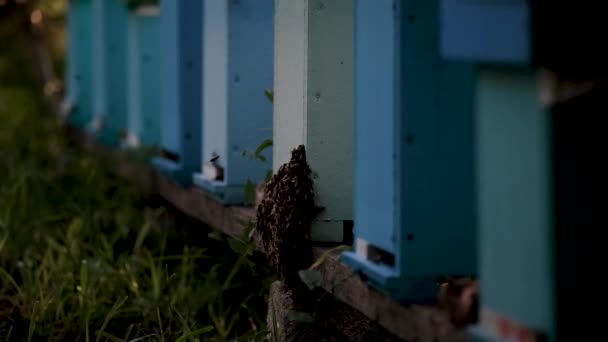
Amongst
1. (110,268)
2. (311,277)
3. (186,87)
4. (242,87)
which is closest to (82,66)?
(186,87)

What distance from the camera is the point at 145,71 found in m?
7.30

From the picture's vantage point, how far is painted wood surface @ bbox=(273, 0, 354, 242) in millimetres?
3912

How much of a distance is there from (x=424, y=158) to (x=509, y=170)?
28.7 inches

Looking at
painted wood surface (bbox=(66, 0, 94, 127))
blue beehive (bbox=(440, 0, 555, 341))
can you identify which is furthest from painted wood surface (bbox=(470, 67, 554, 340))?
painted wood surface (bbox=(66, 0, 94, 127))

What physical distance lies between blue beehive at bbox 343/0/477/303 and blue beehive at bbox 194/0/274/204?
1743mm

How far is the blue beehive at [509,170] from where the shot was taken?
2303 mm

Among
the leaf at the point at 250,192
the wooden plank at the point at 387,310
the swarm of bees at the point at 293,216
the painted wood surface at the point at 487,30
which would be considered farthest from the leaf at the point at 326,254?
the painted wood surface at the point at 487,30

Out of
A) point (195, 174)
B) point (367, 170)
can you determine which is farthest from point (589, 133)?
point (195, 174)

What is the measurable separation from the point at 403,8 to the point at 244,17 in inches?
74.0

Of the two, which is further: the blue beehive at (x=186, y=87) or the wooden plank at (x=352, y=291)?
the blue beehive at (x=186, y=87)

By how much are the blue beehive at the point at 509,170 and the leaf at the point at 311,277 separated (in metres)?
1.12

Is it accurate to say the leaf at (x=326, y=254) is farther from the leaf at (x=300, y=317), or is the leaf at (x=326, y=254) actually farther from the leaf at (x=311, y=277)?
the leaf at (x=300, y=317)

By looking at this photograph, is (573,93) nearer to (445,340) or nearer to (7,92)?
(445,340)

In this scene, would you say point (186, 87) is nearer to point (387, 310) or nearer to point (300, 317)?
point (300, 317)
